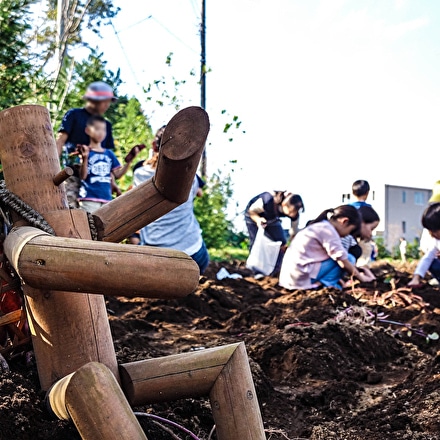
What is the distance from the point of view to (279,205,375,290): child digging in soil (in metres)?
6.93

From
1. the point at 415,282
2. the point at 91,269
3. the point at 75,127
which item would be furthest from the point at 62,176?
the point at 415,282

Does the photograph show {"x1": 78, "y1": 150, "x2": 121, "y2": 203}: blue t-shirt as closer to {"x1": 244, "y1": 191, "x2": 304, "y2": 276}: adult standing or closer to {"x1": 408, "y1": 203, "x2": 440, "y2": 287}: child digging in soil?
{"x1": 244, "y1": 191, "x2": 304, "y2": 276}: adult standing

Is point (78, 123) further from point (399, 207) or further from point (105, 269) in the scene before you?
point (399, 207)

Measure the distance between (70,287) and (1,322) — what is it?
0.62m

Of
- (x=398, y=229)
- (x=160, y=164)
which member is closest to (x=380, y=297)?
(x=160, y=164)

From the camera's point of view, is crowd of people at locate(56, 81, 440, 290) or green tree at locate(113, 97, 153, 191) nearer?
crowd of people at locate(56, 81, 440, 290)

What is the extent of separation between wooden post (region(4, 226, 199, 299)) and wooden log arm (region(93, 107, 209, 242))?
383 mm

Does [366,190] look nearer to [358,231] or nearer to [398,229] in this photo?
[358,231]

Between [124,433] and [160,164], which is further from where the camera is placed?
[160,164]

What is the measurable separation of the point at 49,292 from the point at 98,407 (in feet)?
1.48

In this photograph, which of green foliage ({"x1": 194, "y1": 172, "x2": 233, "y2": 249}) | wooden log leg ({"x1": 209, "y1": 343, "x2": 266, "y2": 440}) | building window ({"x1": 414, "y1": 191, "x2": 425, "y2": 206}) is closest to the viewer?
wooden log leg ({"x1": 209, "y1": 343, "x2": 266, "y2": 440})

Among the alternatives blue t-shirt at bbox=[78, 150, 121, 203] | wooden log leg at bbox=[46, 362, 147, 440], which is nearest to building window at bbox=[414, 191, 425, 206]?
blue t-shirt at bbox=[78, 150, 121, 203]

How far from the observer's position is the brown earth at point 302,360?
7.52ft

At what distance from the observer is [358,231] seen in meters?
7.22
